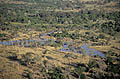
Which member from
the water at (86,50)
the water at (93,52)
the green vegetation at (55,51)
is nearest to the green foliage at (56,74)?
the green vegetation at (55,51)

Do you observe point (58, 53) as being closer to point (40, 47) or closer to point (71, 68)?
point (40, 47)

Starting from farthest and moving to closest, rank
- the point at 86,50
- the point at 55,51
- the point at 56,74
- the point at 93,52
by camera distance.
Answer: the point at 86,50
the point at 93,52
the point at 55,51
the point at 56,74

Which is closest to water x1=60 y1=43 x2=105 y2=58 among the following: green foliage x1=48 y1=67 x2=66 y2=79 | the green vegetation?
the green vegetation

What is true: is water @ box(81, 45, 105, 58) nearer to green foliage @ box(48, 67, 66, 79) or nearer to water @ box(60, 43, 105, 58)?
water @ box(60, 43, 105, 58)

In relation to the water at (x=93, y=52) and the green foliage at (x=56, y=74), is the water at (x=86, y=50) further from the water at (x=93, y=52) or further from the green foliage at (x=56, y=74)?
the green foliage at (x=56, y=74)

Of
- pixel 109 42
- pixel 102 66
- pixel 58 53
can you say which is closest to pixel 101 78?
pixel 102 66

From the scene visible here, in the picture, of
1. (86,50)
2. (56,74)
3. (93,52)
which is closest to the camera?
(56,74)

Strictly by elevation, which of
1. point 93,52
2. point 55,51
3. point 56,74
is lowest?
point 93,52

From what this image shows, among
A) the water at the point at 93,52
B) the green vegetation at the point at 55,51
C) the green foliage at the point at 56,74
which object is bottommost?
the water at the point at 93,52

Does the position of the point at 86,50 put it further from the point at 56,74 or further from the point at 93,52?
the point at 56,74

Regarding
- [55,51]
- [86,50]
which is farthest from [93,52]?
[55,51]

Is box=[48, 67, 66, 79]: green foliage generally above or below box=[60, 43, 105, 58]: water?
above

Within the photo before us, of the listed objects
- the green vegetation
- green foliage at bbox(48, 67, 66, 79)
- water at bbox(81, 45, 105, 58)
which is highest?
green foliage at bbox(48, 67, 66, 79)

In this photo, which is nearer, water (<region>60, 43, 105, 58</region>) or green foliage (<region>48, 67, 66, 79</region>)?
green foliage (<region>48, 67, 66, 79</region>)
